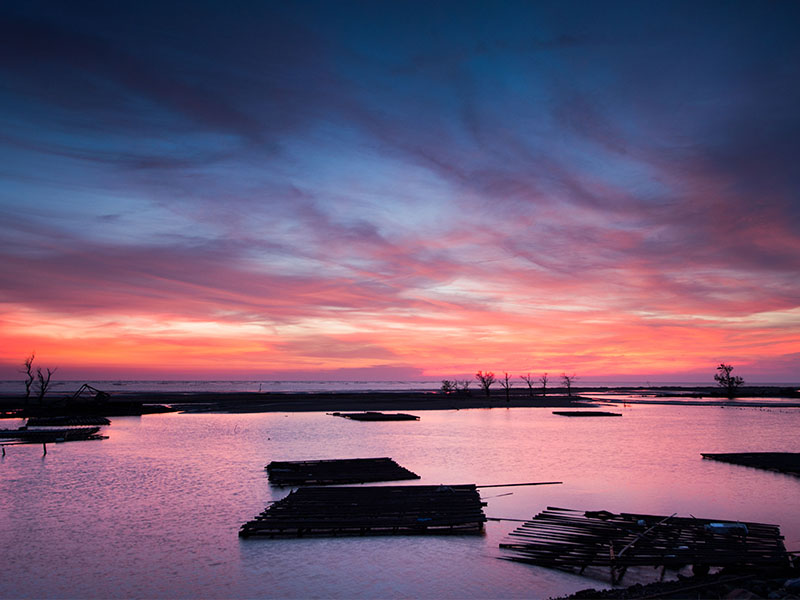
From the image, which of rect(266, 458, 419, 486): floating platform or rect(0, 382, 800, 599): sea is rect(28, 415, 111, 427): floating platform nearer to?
rect(0, 382, 800, 599): sea

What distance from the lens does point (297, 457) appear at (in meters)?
35.4

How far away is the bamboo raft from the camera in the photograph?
14219 millimetres

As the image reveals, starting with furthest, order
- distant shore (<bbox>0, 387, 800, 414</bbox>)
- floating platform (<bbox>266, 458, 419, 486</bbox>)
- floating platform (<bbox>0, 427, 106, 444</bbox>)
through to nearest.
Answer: distant shore (<bbox>0, 387, 800, 414</bbox>) < floating platform (<bbox>0, 427, 106, 444</bbox>) < floating platform (<bbox>266, 458, 419, 486</bbox>)

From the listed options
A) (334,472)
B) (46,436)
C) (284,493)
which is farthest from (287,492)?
(46,436)

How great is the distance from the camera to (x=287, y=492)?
24703mm

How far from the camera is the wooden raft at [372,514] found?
18.1 meters

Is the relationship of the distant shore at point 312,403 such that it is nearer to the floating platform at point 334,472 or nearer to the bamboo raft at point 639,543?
the floating platform at point 334,472

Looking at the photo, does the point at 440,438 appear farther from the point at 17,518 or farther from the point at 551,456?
the point at 17,518

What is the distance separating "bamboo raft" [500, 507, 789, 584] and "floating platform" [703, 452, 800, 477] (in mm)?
13908

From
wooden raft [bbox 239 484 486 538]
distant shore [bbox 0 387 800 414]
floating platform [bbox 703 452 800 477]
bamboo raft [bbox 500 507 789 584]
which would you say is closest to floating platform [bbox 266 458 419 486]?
wooden raft [bbox 239 484 486 538]

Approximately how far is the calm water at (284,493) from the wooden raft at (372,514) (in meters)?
0.66

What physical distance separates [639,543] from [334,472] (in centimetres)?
1603

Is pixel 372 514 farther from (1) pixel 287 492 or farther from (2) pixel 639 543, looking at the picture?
(2) pixel 639 543

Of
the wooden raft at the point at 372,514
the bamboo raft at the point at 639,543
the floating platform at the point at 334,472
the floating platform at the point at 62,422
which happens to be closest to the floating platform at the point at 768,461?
the bamboo raft at the point at 639,543
